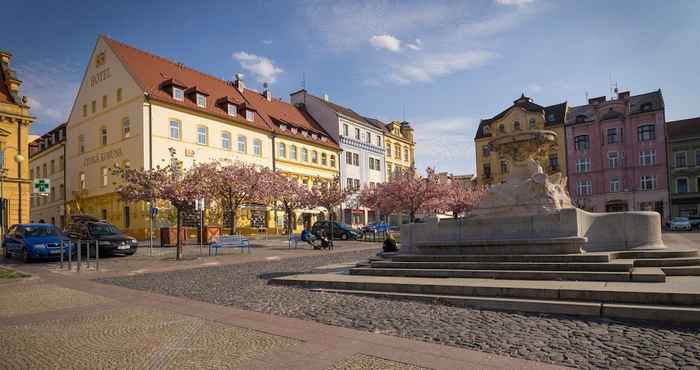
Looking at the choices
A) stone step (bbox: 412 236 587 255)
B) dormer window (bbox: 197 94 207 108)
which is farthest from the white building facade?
stone step (bbox: 412 236 587 255)

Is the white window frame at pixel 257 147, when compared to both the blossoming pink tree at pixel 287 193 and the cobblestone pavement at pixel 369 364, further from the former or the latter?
the cobblestone pavement at pixel 369 364

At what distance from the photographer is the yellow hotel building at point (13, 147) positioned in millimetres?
32828

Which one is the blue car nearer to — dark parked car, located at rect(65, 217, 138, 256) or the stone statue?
dark parked car, located at rect(65, 217, 138, 256)

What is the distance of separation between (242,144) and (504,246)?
1340 inches

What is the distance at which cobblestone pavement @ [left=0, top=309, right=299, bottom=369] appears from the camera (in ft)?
17.1

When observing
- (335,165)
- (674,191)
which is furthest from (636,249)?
(674,191)

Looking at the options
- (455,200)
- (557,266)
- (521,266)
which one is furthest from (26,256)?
(455,200)

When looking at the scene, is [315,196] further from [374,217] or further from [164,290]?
[164,290]

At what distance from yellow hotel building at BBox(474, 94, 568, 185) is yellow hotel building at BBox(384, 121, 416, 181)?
9.66 metres

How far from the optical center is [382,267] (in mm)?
11875

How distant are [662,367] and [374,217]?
54.9 m

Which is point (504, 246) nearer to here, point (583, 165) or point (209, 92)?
point (209, 92)

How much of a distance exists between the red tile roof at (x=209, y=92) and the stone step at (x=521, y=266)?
28767mm

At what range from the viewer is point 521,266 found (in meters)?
9.91
